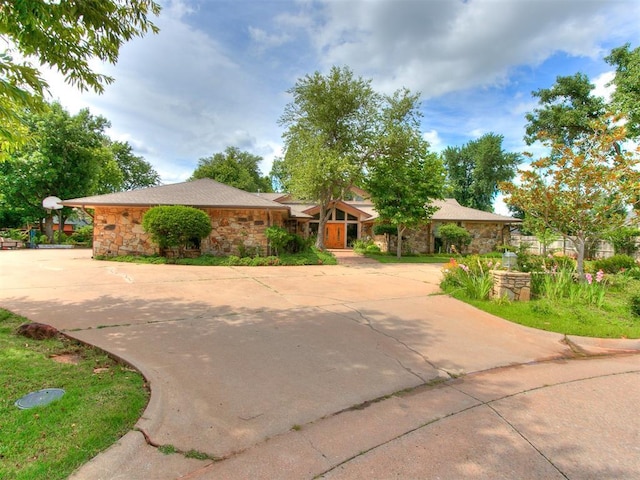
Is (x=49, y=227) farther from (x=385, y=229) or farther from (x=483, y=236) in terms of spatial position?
(x=483, y=236)

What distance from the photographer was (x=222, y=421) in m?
2.62

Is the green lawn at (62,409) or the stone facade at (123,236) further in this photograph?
the stone facade at (123,236)

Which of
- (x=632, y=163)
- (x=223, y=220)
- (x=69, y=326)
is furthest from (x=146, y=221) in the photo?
(x=632, y=163)

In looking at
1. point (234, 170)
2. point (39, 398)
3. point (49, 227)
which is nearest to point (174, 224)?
point (39, 398)

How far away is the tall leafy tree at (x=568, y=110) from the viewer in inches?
794

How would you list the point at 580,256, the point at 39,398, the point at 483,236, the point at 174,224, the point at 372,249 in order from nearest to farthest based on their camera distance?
the point at 39,398 < the point at 580,256 < the point at 174,224 < the point at 483,236 < the point at 372,249

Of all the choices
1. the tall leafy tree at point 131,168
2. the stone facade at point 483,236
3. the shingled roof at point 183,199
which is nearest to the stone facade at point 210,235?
the shingled roof at point 183,199

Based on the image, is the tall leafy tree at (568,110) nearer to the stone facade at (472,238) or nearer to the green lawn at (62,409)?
the stone facade at (472,238)

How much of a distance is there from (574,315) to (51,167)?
25757 millimetres

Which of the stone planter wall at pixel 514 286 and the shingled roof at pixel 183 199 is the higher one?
the shingled roof at pixel 183 199

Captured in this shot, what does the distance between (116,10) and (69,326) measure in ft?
13.6

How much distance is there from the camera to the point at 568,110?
68.1 ft

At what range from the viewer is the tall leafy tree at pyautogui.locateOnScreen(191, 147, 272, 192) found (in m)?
35.6

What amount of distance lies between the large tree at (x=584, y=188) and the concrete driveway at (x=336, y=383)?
12.4ft
